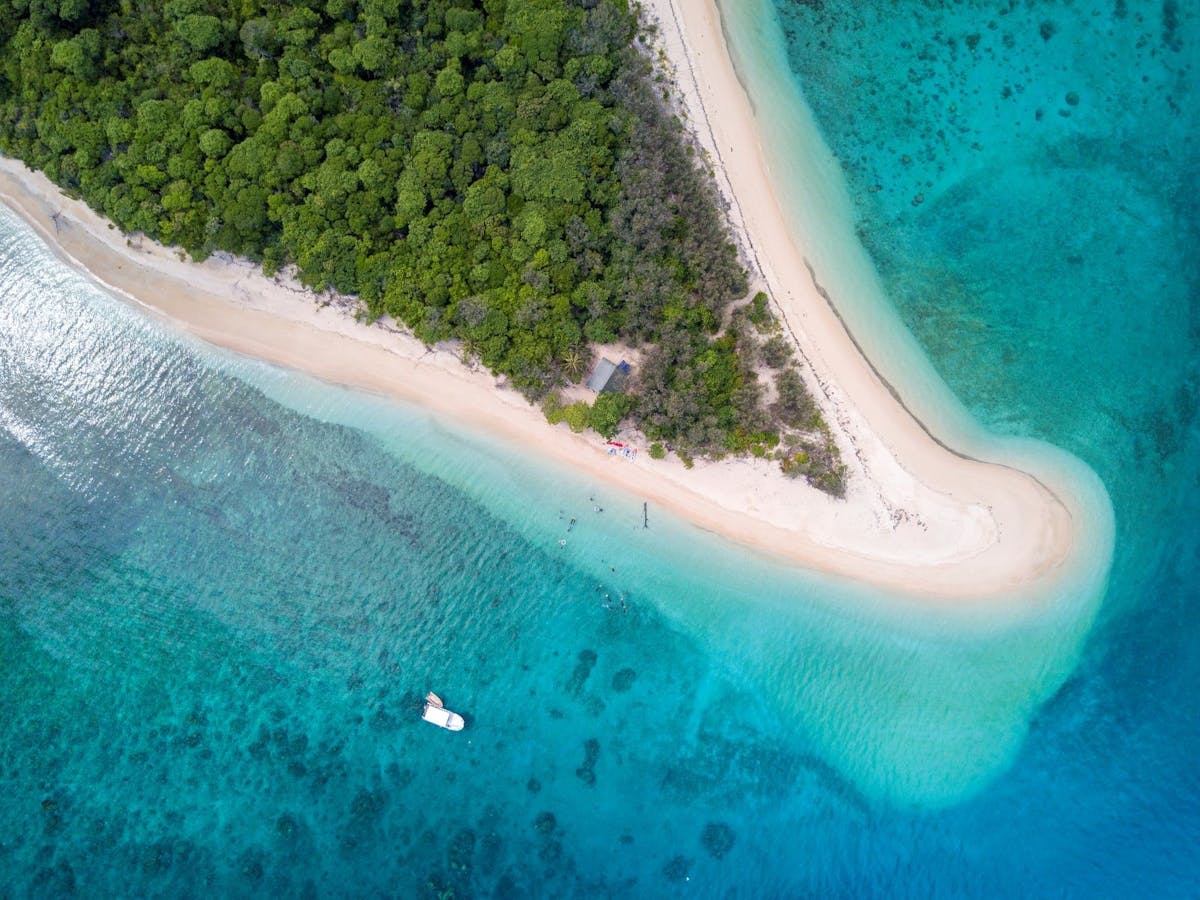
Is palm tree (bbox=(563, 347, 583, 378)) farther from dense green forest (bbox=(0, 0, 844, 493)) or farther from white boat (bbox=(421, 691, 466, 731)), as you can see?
white boat (bbox=(421, 691, 466, 731))

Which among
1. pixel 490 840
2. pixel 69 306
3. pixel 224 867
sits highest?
pixel 69 306

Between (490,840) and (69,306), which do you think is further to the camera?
(69,306)

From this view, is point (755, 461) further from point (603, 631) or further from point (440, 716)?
point (440, 716)

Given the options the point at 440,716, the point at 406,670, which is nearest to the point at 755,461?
the point at 440,716

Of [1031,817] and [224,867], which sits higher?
[1031,817]

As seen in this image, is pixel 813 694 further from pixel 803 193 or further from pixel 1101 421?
pixel 803 193

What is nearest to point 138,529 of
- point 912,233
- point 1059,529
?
point 912,233

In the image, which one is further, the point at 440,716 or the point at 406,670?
the point at 406,670
